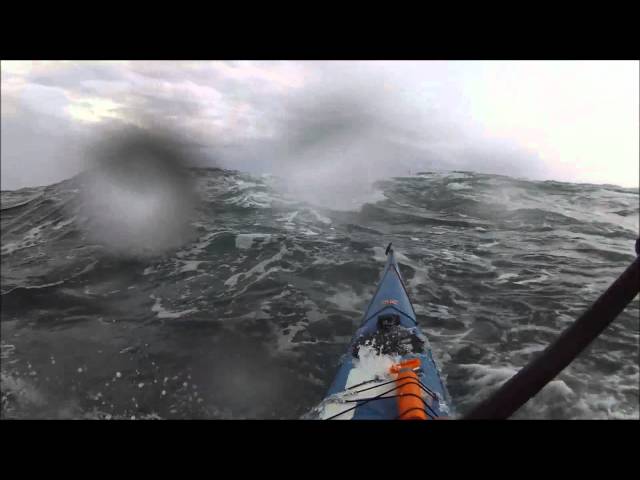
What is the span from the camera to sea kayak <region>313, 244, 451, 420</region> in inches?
150

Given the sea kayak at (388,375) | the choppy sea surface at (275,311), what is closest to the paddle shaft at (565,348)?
the sea kayak at (388,375)

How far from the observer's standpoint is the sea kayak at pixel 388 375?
3.81 metres

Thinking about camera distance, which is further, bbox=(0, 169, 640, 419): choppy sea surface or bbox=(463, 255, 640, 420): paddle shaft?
bbox=(0, 169, 640, 419): choppy sea surface

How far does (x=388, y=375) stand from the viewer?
14.7 ft

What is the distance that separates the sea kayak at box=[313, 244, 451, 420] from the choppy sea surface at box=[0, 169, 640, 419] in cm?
64

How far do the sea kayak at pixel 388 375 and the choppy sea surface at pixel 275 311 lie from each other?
641mm

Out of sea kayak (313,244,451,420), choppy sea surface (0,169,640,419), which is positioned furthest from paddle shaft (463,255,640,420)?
choppy sea surface (0,169,640,419)

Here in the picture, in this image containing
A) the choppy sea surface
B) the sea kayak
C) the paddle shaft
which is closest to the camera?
the paddle shaft

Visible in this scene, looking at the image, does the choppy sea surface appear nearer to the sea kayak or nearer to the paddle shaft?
the sea kayak

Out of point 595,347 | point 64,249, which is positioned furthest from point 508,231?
point 64,249

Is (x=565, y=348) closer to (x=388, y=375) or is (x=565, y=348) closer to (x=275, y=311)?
(x=388, y=375)

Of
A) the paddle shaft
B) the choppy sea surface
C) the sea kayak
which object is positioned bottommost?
the choppy sea surface

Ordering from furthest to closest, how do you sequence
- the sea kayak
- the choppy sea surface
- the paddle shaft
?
the choppy sea surface
the sea kayak
the paddle shaft

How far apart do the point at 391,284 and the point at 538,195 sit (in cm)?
1954
